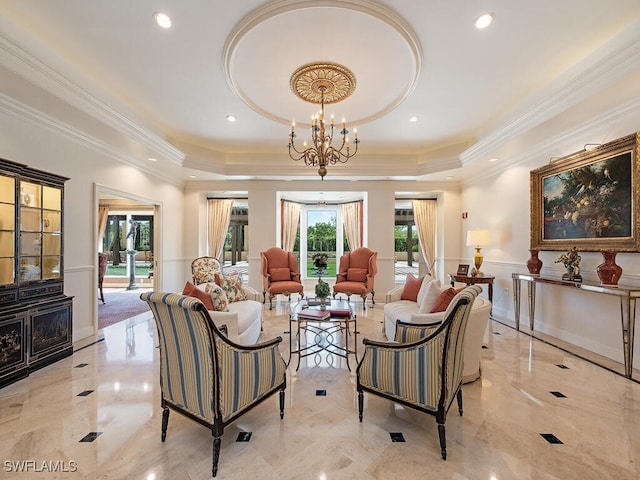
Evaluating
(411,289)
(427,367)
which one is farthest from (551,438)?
(411,289)

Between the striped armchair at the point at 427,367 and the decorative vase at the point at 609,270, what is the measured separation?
7.21ft

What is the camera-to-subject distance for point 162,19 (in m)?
2.38

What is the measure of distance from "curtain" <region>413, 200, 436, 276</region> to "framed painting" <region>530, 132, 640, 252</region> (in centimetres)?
275

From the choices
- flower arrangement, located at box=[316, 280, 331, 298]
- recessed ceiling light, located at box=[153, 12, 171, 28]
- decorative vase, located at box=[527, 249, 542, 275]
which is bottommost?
flower arrangement, located at box=[316, 280, 331, 298]

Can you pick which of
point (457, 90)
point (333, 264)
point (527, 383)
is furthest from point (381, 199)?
point (527, 383)

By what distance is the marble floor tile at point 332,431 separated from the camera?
1720mm

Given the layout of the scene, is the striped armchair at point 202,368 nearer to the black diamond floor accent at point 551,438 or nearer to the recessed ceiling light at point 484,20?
the black diamond floor accent at point 551,438

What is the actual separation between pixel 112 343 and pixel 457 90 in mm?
5331

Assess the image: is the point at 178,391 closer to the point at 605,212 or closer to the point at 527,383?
the point at 527,383

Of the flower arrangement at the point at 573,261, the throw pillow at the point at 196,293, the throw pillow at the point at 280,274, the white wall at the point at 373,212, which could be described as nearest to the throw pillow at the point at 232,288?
the throw pillow at the point at 196,293

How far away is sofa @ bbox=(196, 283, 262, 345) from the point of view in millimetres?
2844

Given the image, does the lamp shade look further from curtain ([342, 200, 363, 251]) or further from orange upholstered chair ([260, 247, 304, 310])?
orange upholstered chair ([260, 247, 304, 310])

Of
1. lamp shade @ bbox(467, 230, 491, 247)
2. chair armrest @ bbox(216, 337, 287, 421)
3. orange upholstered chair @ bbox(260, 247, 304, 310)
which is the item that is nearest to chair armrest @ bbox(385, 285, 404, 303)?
lamp shade @ bbox(467, 230, 491, 247)

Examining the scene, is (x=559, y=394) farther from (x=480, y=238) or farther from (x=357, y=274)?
(x=357, y=274)
